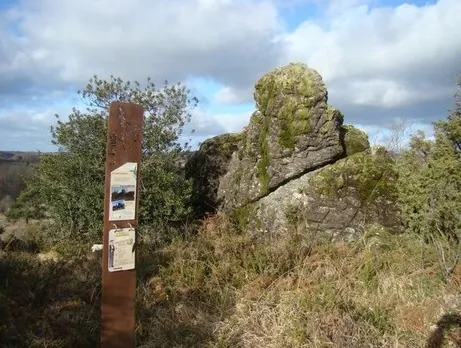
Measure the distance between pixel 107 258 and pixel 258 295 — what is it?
2.09 metres

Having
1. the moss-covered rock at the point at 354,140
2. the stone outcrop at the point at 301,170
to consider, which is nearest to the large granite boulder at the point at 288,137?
the stone outcrop at the point at 301,170

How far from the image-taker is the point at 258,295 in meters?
5.67

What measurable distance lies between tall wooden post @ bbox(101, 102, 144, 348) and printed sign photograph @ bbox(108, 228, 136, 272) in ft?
0.12

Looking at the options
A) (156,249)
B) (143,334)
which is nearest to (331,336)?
(143,334)

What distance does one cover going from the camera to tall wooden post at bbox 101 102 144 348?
4.30m

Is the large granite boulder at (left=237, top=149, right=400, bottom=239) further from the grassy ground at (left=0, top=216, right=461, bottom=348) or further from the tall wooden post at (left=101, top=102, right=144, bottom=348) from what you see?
the tall wooden post at (left=101, top=102, right=144, bottom=348)

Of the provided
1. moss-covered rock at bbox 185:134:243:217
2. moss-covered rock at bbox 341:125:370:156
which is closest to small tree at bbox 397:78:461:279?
moss-covered rock at bbox 341:125:370:156

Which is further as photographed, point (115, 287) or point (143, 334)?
point (143, 334)

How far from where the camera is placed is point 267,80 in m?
8.90

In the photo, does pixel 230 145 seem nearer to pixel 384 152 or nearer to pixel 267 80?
pixel 267 80

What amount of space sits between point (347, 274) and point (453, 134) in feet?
9.93

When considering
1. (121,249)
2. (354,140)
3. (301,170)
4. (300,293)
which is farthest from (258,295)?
(354,140)

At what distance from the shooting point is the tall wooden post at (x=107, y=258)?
14.1 feet

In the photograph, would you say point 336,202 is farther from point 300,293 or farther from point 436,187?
point 300,293
